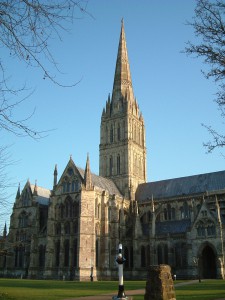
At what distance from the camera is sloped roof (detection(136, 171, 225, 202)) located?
59125mm

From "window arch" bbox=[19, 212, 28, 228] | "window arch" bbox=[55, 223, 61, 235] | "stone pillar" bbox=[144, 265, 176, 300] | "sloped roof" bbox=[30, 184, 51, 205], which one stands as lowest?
"stone pillar" bbox=[144, 265, 176, 300]

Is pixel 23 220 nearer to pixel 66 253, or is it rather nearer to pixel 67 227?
pixel 67 227

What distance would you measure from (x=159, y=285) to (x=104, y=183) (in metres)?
49.7

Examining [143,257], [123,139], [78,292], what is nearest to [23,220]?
[143,257]

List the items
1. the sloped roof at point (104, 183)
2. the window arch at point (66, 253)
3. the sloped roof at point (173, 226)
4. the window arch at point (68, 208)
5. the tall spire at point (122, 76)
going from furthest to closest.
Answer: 1. the tall spire at point (122, 76)
2. the sloped roof at point (104, 183)
3. the window arch at point (68, 208)
4. the sloped roof at point (173, 226)
5. the window arch at point (66, 253)

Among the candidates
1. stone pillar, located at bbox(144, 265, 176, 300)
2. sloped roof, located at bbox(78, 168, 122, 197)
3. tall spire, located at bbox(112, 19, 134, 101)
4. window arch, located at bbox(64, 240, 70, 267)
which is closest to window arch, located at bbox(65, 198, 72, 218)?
window arch, located at bbox(64, 240, 70, 267)

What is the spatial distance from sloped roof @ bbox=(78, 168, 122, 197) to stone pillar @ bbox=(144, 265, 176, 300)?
44.8m

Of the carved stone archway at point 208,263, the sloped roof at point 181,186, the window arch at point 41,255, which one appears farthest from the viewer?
the sloped roof at point 181,186

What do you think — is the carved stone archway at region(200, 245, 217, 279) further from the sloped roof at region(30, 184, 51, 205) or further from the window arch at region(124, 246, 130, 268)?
the sloped roof at region(30, 184, 51, 205)

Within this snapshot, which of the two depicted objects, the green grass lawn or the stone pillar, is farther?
the green grass lawn

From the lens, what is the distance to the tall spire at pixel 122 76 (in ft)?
247

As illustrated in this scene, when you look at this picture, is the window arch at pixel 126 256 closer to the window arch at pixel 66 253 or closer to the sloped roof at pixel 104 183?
the window arch at pixel 66 253

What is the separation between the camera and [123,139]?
229 ft

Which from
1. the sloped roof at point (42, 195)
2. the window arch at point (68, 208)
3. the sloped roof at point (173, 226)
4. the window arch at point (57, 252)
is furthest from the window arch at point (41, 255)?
the sloped roof at point (173, 226)
